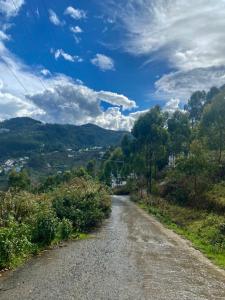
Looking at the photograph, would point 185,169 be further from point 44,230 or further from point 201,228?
point 44,230

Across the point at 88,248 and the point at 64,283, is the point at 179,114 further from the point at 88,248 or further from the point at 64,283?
the point at 64,283

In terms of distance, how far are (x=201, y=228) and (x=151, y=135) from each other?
6511 cm

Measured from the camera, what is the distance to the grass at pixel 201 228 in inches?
912

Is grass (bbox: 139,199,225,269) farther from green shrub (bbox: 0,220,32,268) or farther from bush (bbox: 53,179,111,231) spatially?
green shrub (bbox: 0,220,32,268)

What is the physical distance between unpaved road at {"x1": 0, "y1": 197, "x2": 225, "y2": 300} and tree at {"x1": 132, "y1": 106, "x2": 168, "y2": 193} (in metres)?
66.8

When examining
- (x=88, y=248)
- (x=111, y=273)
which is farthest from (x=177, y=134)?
(x=111, y=273)

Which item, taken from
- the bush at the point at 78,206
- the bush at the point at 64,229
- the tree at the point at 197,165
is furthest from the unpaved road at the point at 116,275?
the tree at the point at 197,165

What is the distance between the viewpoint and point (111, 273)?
55.4 feet

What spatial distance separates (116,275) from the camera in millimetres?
16484

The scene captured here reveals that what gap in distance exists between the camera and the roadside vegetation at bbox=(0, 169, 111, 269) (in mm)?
18269

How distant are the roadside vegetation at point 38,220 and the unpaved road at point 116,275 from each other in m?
0.90

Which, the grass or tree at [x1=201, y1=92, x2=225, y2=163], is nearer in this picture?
the grass

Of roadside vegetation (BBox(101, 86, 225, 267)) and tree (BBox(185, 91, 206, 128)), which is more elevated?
tree (BBox(185, 91, 206, 128))

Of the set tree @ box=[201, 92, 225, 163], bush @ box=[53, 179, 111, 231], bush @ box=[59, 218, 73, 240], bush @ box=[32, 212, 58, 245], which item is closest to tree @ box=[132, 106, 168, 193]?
tree @ box=[201, 92, 225, 163]
